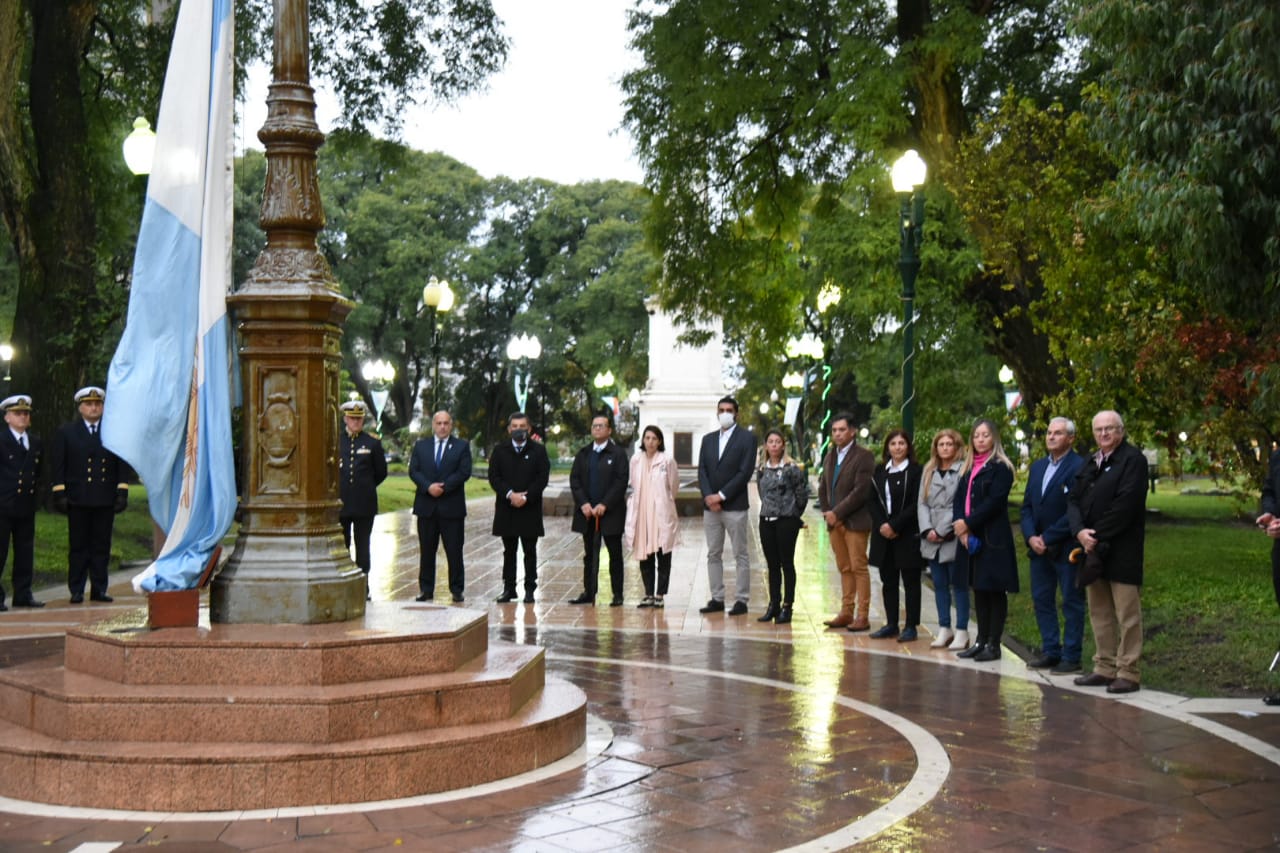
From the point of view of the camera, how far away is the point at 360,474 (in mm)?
13688

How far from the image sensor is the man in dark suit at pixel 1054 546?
10.3 metres

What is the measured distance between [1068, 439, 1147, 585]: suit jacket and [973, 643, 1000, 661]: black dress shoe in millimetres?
1619

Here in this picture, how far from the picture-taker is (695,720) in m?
8.29

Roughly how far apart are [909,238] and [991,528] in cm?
→ 517

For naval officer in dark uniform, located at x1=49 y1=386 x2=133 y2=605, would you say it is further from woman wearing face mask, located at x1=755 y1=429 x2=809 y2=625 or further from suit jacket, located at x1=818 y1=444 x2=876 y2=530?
suit jacket, located at x1=818 y1=444 x2=876 y2=530

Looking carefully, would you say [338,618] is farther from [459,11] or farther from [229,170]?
[459,11]

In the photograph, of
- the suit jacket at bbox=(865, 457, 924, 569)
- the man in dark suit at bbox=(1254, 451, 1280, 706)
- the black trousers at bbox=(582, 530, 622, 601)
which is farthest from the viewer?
the black trousers at bbox=(582, 530, 622, 601)

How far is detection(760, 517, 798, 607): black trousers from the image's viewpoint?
1329 cm

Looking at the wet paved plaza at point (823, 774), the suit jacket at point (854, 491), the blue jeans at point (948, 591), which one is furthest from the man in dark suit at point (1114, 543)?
the suit jacket at point (854, 491)

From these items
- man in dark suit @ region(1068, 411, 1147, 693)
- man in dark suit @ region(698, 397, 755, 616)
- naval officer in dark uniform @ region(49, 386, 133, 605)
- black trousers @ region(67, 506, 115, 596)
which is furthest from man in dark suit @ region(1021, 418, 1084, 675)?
black trousers @ region(67, 506, 115, 596)

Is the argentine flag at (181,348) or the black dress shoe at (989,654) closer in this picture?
the argentine flag at (181,348)

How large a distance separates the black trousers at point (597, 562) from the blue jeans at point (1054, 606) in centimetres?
492

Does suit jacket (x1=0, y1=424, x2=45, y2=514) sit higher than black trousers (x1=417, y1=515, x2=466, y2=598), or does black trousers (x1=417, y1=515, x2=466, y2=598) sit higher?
suit jacket (x1=0, y1=424, x2=45, y2=514)

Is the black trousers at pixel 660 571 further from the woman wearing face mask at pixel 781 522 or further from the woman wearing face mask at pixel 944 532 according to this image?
the woman wearing face mask at pixel 944 532
